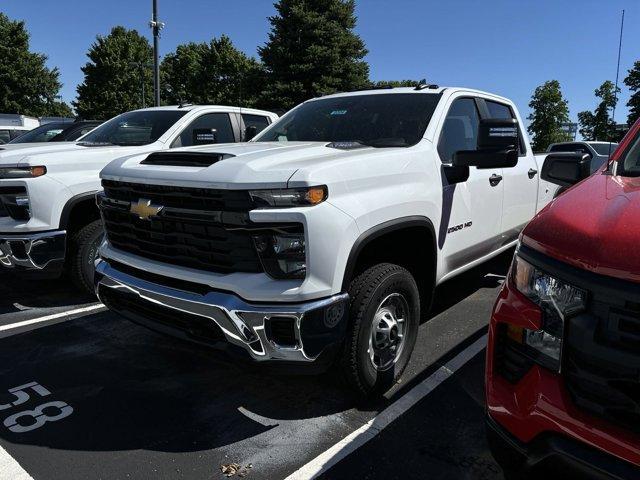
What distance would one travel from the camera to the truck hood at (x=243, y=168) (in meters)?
2.53

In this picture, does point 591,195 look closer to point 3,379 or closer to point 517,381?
point 517,381

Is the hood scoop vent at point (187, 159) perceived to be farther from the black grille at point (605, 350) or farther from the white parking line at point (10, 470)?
the black grille at point (605, 350)

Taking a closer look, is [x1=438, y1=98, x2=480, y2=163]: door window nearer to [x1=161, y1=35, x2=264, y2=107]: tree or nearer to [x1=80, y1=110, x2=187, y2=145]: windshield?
[x1=80, y1=110, x2=187, y2=145]: windshield

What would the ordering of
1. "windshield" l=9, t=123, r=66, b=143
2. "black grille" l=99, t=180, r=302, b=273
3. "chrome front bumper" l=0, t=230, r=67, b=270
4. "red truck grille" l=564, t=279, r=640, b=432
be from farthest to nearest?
"windshield" l=9, t=123, r=66, b=143
"chrome front bumper" l=0, t=230, r=67, b=270
"black grille" l=99, t=180, r=302, b=273
"red truck grille" l=564, t=279, r=640, b=432

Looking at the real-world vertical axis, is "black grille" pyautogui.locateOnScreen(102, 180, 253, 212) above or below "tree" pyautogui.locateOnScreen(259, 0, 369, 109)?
below

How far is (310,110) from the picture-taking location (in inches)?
177

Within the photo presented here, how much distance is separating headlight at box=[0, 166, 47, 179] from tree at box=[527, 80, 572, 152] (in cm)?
4163

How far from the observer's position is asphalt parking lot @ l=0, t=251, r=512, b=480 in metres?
2.58

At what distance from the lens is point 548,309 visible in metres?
1.73

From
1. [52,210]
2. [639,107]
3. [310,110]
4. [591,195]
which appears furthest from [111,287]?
[639,107]

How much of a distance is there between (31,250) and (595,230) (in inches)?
171

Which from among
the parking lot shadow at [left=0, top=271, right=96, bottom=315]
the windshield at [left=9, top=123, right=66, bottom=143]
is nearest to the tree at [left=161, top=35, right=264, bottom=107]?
the windshield at [left=9, top=123, right=66, bottom=143]

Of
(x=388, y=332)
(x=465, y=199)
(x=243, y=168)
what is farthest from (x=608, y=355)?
(x=465, y=199)

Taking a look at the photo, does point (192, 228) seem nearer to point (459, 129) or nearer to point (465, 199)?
point (465, 199)
